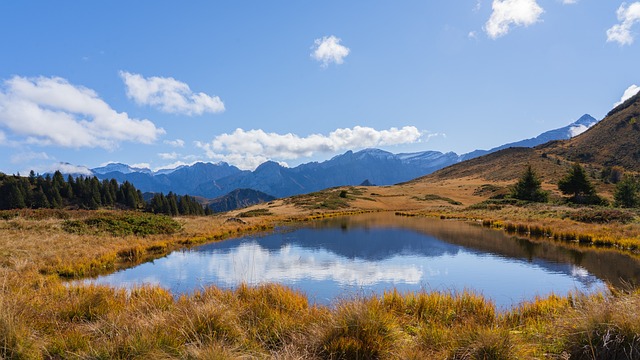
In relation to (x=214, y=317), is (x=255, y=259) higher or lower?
lower

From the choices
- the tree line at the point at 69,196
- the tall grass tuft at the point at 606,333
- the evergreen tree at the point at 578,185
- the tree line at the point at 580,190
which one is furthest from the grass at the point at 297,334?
the tree line at the point at 69,196

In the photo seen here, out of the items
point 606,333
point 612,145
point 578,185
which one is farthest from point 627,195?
point 612,145

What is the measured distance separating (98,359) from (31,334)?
178 centimetres

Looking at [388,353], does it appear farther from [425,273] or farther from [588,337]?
[425,273]

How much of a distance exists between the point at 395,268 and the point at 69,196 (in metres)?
116

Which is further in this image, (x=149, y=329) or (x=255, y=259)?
(x=255, y=259)

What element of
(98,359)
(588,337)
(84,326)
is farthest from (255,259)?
(588,337)

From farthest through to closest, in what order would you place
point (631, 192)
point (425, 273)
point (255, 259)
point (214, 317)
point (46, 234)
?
1. point (631, 192)
2. point (46, 234)
3. point (255, 259)
4. point (425, 273)
5. point (214, 317)

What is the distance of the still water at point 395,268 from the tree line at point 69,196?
8832 centimetres

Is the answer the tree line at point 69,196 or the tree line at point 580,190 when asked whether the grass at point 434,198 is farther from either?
the tree line at point 69,196

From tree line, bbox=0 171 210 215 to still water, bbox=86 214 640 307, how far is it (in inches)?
3477

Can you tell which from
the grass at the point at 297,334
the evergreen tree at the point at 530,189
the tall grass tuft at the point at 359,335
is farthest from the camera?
the evergreen tree at the point at 530,189

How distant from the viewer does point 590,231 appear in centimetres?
2802

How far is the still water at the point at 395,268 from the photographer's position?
1556 cm
